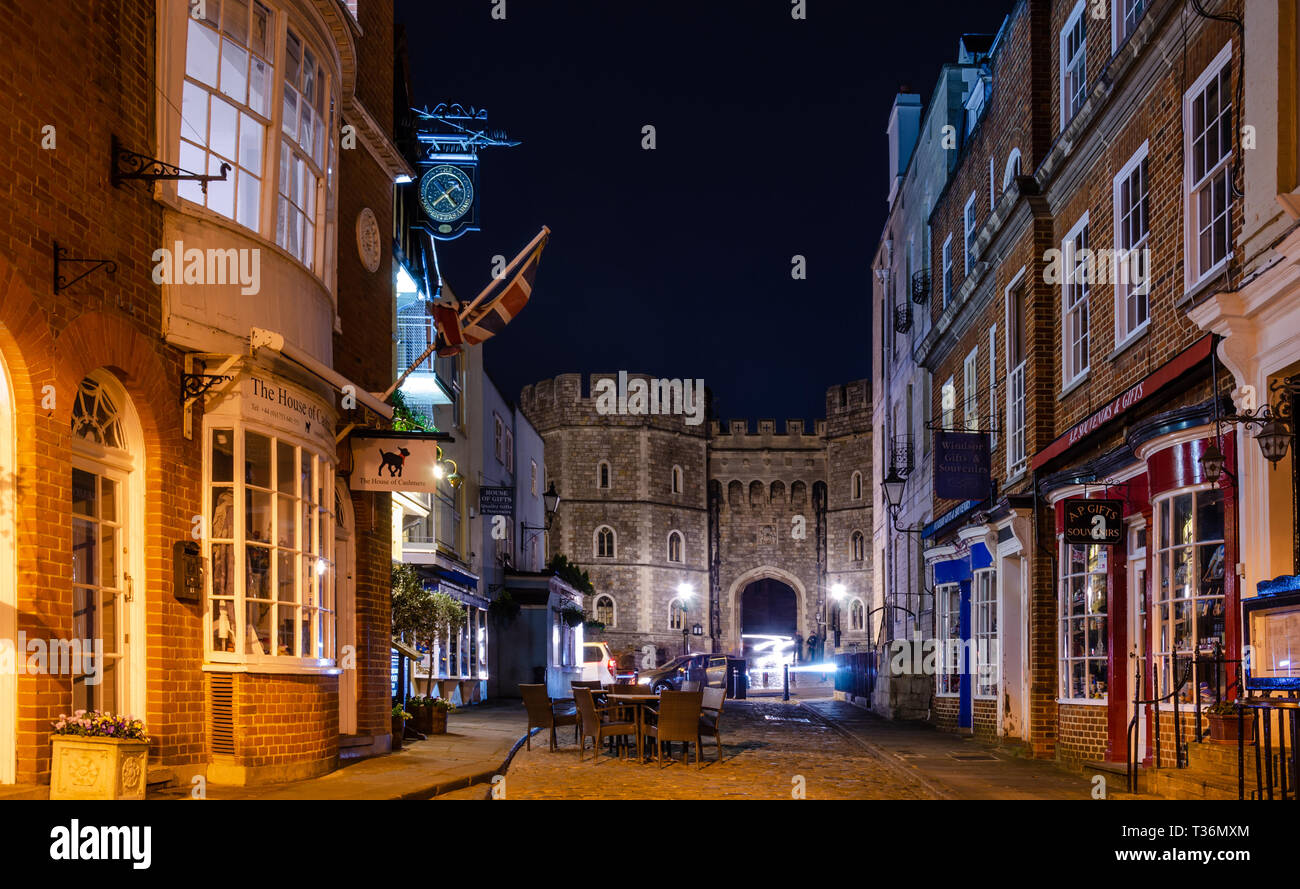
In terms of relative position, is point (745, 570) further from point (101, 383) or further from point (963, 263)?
point (101, 383)

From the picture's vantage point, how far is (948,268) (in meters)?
24.3

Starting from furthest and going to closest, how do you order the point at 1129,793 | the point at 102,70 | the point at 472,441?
1. the point at 472,441
2. the point at 1129,793
3. the point at 102,70

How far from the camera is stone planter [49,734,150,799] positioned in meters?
8.66

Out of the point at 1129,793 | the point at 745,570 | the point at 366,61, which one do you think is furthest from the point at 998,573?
the point at 745,570

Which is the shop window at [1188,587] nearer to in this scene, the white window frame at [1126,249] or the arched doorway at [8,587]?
the white window frame at [1126,249]

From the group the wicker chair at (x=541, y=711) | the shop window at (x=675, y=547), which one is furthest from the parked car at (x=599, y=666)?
the shop window at (x=675, y=547)

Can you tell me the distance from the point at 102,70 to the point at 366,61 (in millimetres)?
6337

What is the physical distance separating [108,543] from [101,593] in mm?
405

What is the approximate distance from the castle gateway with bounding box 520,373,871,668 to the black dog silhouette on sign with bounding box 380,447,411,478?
41.7 metres

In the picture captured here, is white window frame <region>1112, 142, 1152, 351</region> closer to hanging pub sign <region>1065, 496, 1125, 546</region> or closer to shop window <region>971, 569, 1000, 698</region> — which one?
hanging pub sign <region>1065, 496, 1125, 546</region>

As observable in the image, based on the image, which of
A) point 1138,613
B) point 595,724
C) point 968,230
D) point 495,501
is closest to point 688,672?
point 495,501

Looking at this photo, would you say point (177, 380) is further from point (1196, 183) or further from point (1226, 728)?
point (1196, 183)

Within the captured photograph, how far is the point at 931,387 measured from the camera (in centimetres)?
2598

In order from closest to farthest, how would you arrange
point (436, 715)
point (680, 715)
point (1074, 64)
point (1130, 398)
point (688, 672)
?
point (1130, 398) < point (680, 715) < point (1074, 64) < point (436, 715) < point (688, 672)
